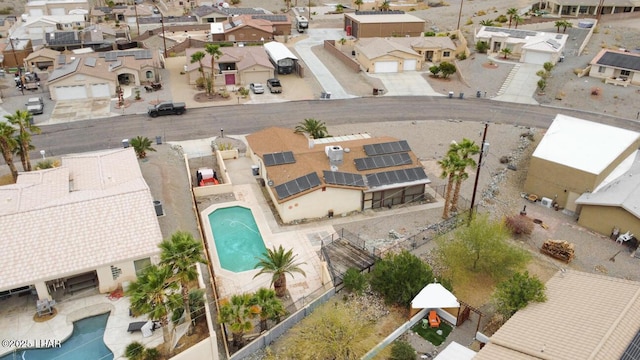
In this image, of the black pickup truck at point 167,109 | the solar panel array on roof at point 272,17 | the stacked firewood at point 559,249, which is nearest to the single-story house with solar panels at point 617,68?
the stacked firewood at point 559,249

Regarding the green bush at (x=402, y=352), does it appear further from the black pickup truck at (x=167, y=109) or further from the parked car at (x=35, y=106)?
the parked car at (x=35, y=106)

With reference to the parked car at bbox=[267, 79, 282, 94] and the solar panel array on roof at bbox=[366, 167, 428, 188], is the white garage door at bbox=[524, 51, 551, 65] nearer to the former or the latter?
the parked car at bbox=[267, 79, 282, 94]

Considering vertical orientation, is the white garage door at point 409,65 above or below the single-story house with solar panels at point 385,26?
below

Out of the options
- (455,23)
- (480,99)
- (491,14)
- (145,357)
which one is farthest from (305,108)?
(491,14)

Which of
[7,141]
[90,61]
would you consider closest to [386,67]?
[90,61]

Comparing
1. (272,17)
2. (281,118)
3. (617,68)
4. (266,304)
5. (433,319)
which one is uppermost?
(272,17)

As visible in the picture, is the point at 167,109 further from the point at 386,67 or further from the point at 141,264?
the point at 386,67
